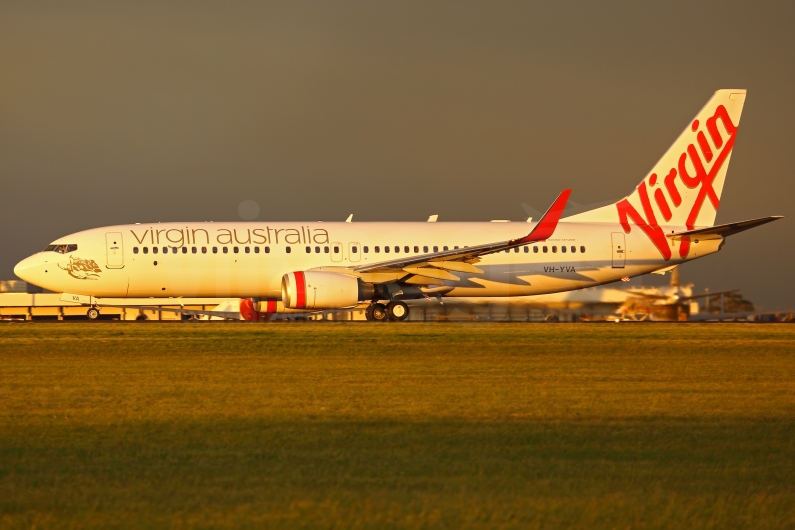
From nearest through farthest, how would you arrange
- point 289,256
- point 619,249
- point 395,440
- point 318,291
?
point 395,440
point 318,291
point 289,256
point 619,249

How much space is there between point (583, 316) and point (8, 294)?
31.2 metres

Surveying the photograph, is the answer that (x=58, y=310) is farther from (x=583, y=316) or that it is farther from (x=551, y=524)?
(x=551, y=524)

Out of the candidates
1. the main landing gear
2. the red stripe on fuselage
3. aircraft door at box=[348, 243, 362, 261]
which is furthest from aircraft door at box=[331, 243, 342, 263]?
the red stripe on fuselage

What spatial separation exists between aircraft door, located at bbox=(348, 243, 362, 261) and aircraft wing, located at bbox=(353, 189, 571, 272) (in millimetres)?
788

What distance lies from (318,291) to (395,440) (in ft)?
60.9

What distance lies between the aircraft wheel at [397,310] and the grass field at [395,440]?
11.3m

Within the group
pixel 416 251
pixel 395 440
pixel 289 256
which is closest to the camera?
pixel 395 440

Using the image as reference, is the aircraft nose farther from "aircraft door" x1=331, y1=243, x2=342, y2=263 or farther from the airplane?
"aircraft door" x1=331, y1=243, x2=342, y2=263

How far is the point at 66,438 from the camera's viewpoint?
9.93 meters

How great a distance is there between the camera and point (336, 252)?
3127 centimetres

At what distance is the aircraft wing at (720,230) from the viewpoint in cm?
2938

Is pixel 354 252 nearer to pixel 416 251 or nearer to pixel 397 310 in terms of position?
pixel 416 251

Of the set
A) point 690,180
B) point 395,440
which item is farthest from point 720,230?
point 395,440

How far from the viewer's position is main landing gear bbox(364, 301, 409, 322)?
3075 centimetres
